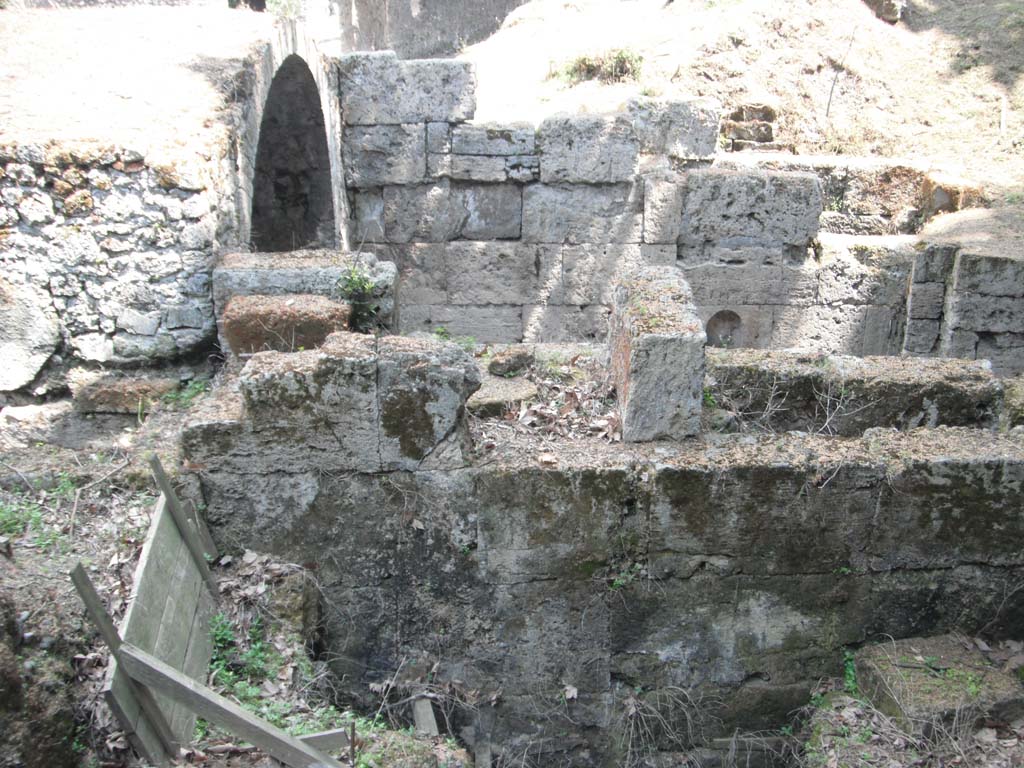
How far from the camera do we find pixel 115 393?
481 centimetres

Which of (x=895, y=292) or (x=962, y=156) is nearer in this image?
A: (x=895, y=292)

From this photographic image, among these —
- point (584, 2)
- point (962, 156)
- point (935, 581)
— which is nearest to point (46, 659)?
point (935, 581)

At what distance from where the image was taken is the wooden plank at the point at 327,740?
9.06 ft

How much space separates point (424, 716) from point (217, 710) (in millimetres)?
1384

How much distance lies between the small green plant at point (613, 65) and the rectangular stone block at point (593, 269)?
9.75 ft

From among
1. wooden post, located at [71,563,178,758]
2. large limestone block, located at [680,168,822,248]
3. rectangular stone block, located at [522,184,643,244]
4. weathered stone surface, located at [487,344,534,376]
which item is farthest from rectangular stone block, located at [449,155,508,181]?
wooden post, located at [71,563,178,758]

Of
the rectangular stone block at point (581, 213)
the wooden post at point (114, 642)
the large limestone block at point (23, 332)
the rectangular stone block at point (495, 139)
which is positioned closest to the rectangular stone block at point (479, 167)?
the rectangular stone block at point (495, 139)

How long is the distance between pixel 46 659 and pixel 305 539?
49.7 inches

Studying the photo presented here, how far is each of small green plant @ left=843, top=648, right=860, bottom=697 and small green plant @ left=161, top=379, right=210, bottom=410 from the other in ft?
11.9

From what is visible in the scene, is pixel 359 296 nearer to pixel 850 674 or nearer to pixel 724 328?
pixel 850 674

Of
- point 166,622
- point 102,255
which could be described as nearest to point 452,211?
point 102,255

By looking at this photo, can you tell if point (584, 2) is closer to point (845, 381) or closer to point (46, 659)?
point (845, 381)

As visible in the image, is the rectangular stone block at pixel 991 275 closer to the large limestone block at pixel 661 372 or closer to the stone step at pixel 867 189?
the stone step at pixel 867 189

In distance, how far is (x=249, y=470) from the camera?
372 centimetres
